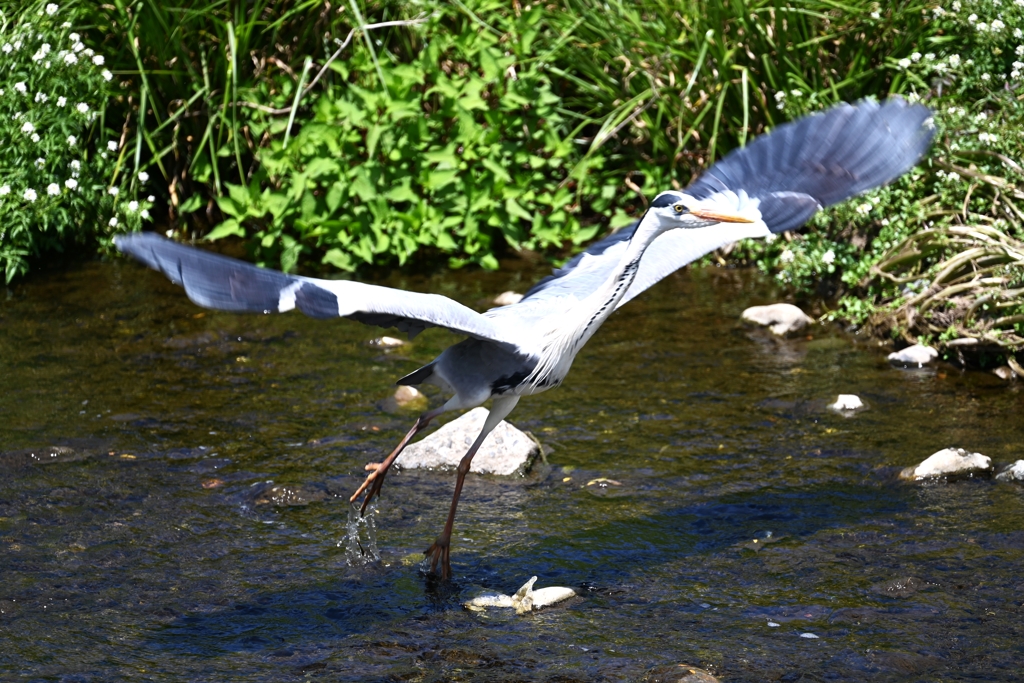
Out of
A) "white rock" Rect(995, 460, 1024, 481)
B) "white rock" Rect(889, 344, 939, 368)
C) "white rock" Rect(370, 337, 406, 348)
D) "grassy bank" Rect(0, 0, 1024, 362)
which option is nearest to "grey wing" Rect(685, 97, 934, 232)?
"white rock" Rect(995, 460, 1024, 481)

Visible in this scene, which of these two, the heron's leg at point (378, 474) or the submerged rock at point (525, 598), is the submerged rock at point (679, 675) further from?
the heron's leg at point (378, 474)

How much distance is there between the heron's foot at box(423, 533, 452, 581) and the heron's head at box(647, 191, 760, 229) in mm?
1332

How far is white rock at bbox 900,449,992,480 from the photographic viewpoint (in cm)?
507

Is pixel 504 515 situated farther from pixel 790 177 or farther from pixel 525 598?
pixel 790 177

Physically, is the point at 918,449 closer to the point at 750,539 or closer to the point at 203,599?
the point at 750,539

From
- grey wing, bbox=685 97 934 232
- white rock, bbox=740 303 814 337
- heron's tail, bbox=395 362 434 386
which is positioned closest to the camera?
grey wing, bbox=685 97 934 232

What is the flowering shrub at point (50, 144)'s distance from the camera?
7.08 m

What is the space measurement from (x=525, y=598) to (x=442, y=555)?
393mm

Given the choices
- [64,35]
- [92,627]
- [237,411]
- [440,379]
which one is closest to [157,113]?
[64,35]

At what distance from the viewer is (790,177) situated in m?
4.79

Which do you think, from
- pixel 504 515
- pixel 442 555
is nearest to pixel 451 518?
pixel 442 555

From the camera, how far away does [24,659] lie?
148 inches

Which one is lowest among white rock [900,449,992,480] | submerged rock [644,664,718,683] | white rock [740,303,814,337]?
submerged rock [644,664,718,683]

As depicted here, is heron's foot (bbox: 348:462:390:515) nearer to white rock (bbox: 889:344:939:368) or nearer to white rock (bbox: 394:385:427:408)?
white rock (bbox: 394:385:427:408)
